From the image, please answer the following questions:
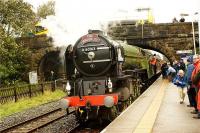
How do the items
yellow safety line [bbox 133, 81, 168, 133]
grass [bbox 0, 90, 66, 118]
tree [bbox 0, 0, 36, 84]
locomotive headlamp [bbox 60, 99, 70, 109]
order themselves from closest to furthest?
yellow safety line [bbox 133, 81, 168, 133]
locomotive headlamp [bbox 60, 99, 70, 109]
grass [bbox 0, 90, 66, 118]
tree [bbox 0, 0, 36, 84]

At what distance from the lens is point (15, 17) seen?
34.3 metres

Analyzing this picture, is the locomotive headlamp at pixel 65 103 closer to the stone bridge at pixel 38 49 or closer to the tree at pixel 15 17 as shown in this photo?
the tree at pixel 15 17

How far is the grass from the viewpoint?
20903 millimetres

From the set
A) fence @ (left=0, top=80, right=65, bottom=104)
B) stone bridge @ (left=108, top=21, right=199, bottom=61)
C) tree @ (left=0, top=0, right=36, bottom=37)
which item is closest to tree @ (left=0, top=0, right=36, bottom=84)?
tree @ (left=0, top=0, right=36, bottom=37)

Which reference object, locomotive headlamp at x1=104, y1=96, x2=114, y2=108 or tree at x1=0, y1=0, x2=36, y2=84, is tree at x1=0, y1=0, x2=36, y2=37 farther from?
locomotive headlamp at x1=104, y1=96, x2=114, y2=108

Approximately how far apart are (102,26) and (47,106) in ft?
16.3

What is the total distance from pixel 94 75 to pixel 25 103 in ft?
30.9

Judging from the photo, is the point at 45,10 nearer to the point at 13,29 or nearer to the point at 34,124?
the point at 13,29

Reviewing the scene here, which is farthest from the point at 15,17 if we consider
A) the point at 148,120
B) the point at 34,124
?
the point at 148,120

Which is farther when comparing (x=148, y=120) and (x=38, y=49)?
(x=38, y=49)

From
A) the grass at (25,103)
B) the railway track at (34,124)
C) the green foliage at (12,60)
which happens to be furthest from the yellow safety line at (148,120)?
the green foliage at (12,60)

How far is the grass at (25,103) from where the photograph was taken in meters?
20.9

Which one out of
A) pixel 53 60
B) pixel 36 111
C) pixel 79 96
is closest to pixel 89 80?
pixel 79 96

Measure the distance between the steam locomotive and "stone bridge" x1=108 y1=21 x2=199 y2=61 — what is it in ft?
71.3
